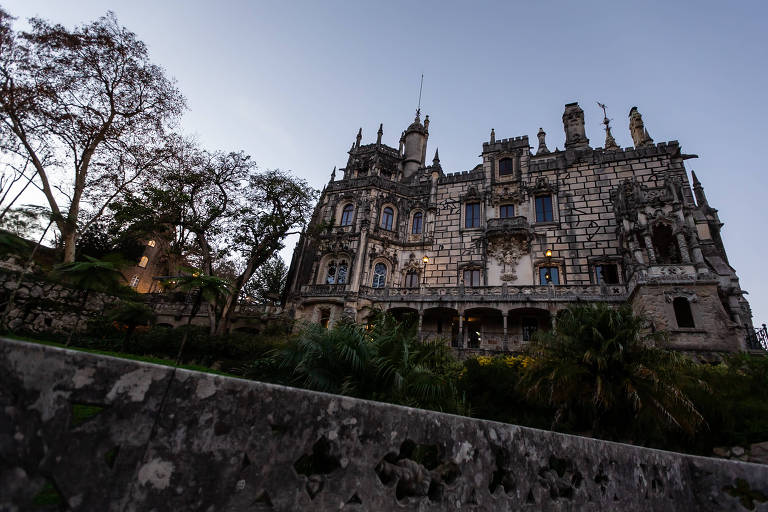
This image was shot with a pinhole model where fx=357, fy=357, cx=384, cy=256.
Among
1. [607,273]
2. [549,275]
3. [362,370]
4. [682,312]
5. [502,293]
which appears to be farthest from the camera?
[549,275]

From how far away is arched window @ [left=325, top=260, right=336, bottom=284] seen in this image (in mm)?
28097

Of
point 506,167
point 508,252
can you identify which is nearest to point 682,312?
point 508,252

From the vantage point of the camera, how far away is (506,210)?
94.2 feet

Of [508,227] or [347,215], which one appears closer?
[508,227]

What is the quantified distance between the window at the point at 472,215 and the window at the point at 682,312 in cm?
1362

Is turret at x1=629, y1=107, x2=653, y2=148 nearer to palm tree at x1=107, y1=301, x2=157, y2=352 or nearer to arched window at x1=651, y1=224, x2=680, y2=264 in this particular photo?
arched window at x1=651, y1=224, x2=680, y2=264

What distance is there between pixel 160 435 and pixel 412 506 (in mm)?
1586

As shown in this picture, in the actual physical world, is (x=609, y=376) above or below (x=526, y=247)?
below

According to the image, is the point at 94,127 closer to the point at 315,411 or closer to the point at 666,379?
the point at 315,411

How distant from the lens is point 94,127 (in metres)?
18.7

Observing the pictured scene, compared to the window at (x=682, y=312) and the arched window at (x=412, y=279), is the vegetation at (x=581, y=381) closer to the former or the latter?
the window at (x=682, y=312)

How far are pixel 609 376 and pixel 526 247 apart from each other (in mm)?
16995

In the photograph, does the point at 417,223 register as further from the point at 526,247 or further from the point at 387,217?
the point at 526,247

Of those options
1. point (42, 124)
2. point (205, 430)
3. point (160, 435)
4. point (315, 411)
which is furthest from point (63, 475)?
point (42, 124)
